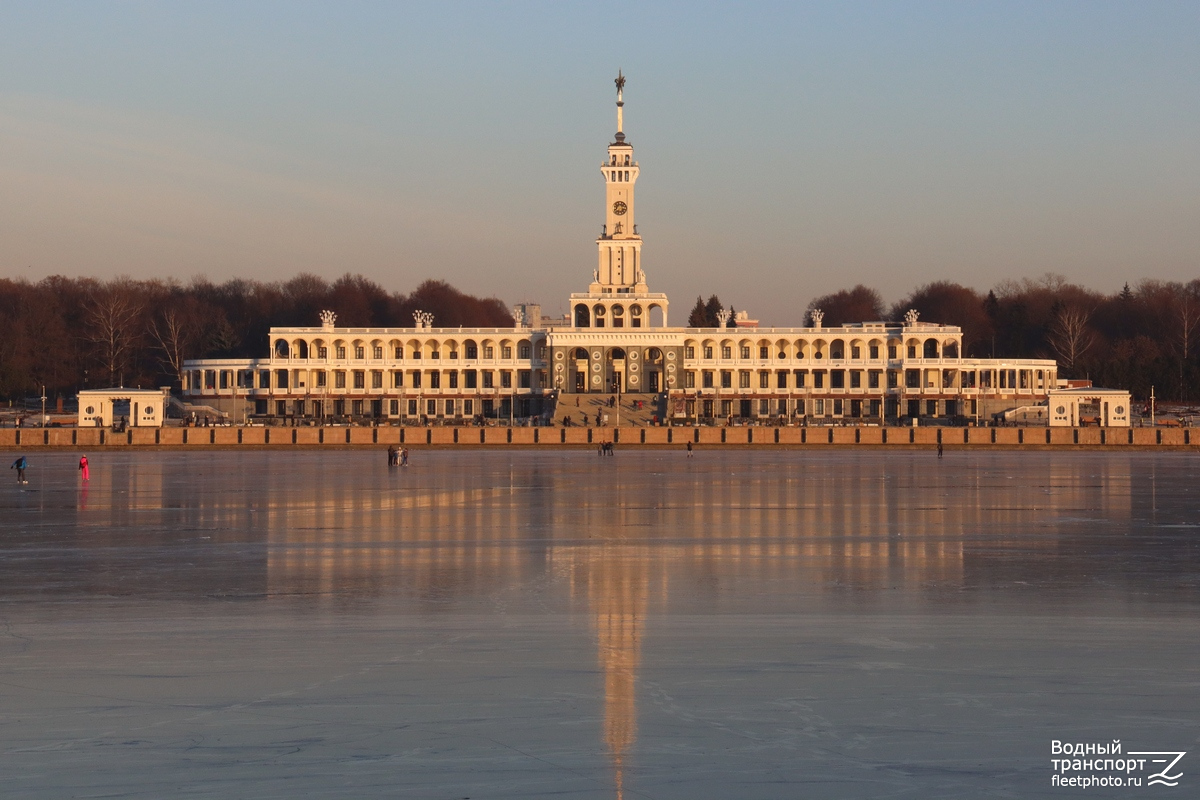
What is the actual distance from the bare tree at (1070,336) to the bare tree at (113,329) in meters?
95.0

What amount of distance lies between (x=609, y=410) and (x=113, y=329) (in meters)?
51.4

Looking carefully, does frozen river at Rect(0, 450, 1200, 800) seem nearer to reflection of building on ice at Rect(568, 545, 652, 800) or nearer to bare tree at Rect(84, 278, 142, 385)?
reflection of building on ice at Rect(568, 545, 652, 800)

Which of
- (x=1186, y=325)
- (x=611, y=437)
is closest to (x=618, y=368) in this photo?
(x=611, y=437)

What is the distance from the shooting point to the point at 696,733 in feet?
40.0

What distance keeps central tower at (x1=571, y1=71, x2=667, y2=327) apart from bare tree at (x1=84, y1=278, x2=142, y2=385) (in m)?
44.3

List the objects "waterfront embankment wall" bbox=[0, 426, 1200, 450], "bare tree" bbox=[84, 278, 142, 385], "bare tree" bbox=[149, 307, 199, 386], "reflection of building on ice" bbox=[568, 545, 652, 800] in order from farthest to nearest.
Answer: "bare tree" bbox=[149, 307, 199, 386]
"bare tree" bbox=[84, 278, 142, 385]
"waterfront embankment wall" bbox=[0, 426, 1200, 450]
"reflection of building on ice" bbox=[568, 545, 652, 800]

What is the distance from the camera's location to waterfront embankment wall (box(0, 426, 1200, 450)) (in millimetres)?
92312

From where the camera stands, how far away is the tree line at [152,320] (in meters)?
134

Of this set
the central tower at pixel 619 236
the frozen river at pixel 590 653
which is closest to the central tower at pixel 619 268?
the central tower at pixel 619 236

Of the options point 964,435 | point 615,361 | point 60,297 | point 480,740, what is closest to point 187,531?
point 480,740

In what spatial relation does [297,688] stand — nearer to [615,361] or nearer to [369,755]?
[369,755]

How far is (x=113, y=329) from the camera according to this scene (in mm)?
134875

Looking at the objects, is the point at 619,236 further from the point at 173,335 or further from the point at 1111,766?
the point at 1111,766

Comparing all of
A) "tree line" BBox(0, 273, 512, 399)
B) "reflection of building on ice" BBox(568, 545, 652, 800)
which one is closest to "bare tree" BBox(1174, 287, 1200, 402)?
"tree line" BBox(0, 273, 512, 399)
